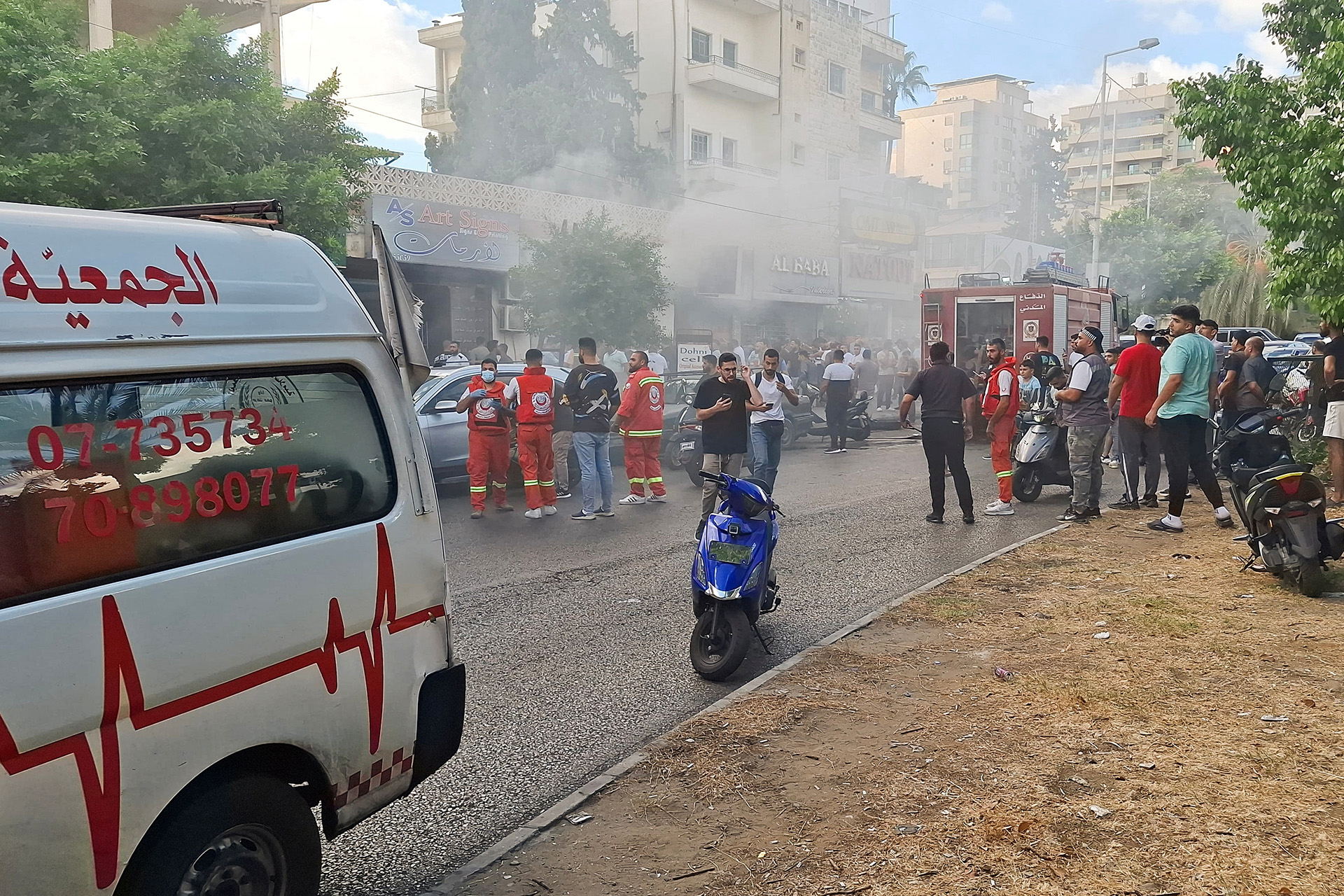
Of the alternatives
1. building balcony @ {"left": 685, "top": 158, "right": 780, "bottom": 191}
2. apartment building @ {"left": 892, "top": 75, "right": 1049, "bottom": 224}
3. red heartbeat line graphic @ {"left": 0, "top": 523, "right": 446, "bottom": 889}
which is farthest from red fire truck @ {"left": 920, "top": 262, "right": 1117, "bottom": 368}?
apartment building @ {"left": 892, "top": 75, "right": 1049, "bottom": 224}

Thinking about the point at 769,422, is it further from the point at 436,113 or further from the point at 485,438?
the point at 436,113

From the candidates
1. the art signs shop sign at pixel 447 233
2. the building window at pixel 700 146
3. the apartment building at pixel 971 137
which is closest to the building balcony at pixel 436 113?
the building window at pixel 700 146

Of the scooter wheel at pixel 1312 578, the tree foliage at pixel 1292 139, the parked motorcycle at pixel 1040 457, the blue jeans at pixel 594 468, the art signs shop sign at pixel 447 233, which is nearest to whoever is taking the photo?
the scooter wheel at pixel 1312 578

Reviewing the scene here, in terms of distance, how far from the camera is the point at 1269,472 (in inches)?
259

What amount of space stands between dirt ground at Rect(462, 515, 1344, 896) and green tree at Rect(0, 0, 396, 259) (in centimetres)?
1023

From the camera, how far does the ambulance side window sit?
7.48ft

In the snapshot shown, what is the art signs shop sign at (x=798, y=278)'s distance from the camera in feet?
118

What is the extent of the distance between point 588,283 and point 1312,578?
1872cm

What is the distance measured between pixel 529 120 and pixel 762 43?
469 inches

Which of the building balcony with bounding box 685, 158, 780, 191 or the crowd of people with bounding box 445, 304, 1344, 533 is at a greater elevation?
the building balcony with bounding box 685, 158, 780, 191

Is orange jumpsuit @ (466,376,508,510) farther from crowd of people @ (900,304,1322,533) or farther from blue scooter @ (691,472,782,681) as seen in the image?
blue scooter @ (691,472,782,681)

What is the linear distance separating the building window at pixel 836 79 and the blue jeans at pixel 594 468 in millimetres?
36548

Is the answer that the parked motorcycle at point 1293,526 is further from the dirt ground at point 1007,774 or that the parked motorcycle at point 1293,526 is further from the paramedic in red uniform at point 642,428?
the paramedic in red uniform at point 642,428

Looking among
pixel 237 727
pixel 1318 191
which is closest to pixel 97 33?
pixel 1318 191
